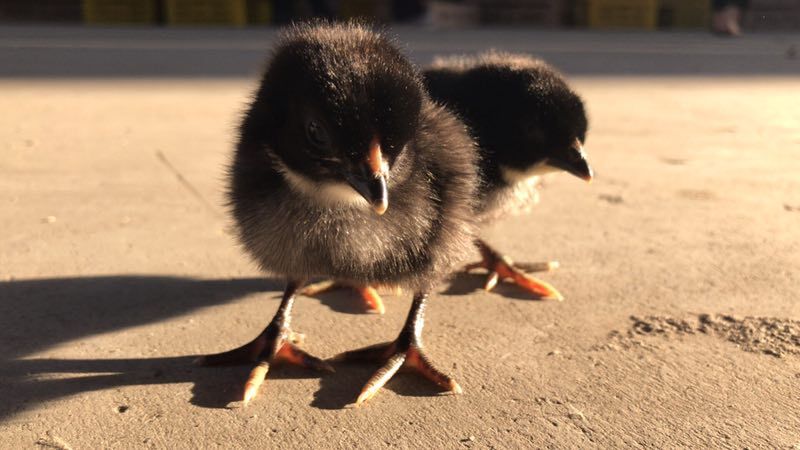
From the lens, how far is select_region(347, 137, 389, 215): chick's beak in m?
2.20

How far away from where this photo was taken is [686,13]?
584 inches

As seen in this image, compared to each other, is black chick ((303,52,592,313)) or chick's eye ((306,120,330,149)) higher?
chick's eye ((306,120,330,149))

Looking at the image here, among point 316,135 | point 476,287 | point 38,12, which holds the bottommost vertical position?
point 476,287

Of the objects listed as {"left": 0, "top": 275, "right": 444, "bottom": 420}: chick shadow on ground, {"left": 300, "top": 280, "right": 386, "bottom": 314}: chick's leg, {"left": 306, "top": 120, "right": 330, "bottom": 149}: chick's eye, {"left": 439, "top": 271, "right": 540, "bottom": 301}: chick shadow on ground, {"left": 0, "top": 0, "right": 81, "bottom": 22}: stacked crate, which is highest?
{"left": 306, "top": 120, "right": 330, "bottom": 149}: chick's eye

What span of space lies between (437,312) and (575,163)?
0.80 meters

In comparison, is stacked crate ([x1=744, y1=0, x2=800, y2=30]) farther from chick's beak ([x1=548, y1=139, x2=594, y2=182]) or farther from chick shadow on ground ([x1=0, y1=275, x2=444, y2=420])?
chick shadow on ground ([x1=0, y1=275, x2=444, y2=420])

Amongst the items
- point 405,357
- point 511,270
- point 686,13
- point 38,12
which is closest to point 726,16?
point 686,13

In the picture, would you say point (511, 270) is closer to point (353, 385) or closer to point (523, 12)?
point (353, 385)

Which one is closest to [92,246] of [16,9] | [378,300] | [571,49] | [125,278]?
[125,278]

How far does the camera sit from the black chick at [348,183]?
2248 millimetres

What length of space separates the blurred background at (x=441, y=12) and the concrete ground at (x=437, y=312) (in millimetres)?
8848

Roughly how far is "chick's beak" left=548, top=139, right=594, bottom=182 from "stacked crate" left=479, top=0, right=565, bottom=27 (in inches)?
472

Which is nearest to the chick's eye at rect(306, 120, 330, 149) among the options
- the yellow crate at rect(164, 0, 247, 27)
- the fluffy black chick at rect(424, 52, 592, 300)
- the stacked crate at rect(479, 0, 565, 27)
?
the fluffy black chick at rect(424, 52, 592, 300)

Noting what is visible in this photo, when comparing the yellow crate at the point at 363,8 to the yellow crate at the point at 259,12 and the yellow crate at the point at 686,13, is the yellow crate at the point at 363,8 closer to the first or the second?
the yellow crate at the point at 259,12
